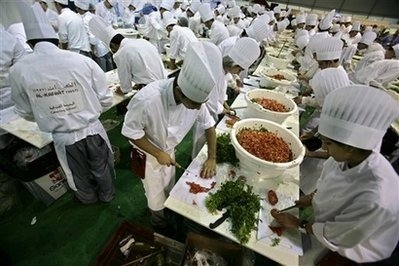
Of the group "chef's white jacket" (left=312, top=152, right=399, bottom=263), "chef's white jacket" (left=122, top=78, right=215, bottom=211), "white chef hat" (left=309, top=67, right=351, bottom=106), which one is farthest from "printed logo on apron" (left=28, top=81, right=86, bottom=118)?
"white chef hat" (left=309, top=67, right=351, bottom=106)

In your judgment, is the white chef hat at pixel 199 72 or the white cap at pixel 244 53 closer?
the white chef hat at pixel 199 72

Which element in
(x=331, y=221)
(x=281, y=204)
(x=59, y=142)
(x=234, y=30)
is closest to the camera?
(x=331, y=221)

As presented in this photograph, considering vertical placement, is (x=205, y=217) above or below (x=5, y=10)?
below

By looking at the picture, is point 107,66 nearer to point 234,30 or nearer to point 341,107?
point 234,30

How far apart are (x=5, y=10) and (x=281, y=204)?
16.7 ft

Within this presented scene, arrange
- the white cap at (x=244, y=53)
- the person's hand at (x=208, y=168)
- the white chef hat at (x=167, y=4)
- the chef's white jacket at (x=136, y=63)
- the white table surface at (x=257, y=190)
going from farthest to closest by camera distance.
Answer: the white chef hat at (x=167, y=4) → the chef's white jacket at (x=136, y=63) → the white cap at (x=244, y=53) → the person's hand at (x=208, y=168) → the white table surface at (x=257, y=190)

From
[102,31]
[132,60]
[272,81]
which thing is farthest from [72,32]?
[272,81]

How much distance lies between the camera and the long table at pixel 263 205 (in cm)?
110

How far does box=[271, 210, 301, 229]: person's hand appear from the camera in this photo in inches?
46.0

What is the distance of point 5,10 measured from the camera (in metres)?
3.58

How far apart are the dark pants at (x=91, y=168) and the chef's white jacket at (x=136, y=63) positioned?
973 mm

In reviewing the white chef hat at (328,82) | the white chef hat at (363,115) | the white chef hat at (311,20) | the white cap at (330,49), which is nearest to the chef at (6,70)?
the white chef hat at (363,115)

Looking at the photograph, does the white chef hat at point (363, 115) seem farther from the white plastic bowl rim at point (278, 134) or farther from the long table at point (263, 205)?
the long table at point (263, 205)

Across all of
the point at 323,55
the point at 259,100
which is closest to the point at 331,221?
the point at 259,100
